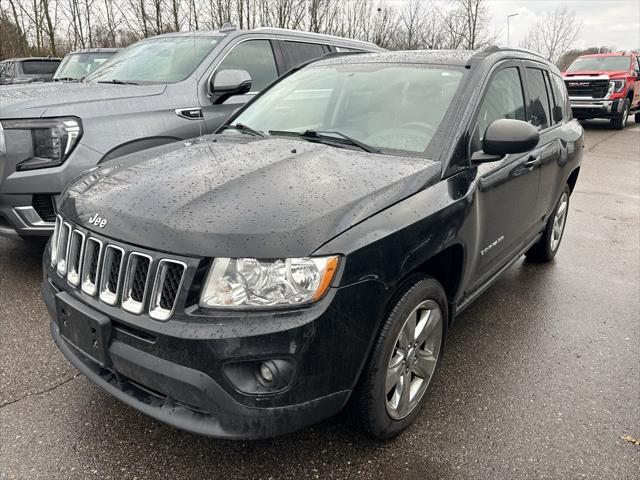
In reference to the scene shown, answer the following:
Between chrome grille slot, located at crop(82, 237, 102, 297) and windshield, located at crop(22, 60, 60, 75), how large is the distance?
1419 cm

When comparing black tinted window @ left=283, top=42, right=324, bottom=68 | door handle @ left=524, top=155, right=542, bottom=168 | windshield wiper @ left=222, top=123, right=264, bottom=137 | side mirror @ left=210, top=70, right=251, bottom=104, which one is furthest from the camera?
black tinted window @ left=283, top=42, right=324, bottom=68

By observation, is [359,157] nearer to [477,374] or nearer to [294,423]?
[294,423]

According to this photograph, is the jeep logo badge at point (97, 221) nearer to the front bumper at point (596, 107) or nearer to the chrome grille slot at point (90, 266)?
the chrome grille slot at point (90, 266)

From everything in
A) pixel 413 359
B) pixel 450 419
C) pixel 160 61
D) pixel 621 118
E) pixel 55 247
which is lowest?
pixel 450 419

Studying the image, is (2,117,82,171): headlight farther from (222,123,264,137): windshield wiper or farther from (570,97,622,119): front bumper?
(570,97,622,119): front bumper

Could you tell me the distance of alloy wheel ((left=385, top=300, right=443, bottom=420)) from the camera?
227 cm

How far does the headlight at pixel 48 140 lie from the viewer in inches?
141

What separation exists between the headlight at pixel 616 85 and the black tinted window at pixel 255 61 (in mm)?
13324

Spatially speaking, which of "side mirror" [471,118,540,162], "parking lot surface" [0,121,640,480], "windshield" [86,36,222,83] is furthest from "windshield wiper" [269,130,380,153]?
"windshield" [86,36,222,83]

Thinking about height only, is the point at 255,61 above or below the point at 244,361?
above

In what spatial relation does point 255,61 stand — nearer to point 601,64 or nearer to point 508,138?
point 508,138

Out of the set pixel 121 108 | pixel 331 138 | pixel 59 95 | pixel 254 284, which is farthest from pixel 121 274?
pixel 59 95

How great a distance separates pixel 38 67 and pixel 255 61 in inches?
468

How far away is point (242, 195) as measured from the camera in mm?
2041
